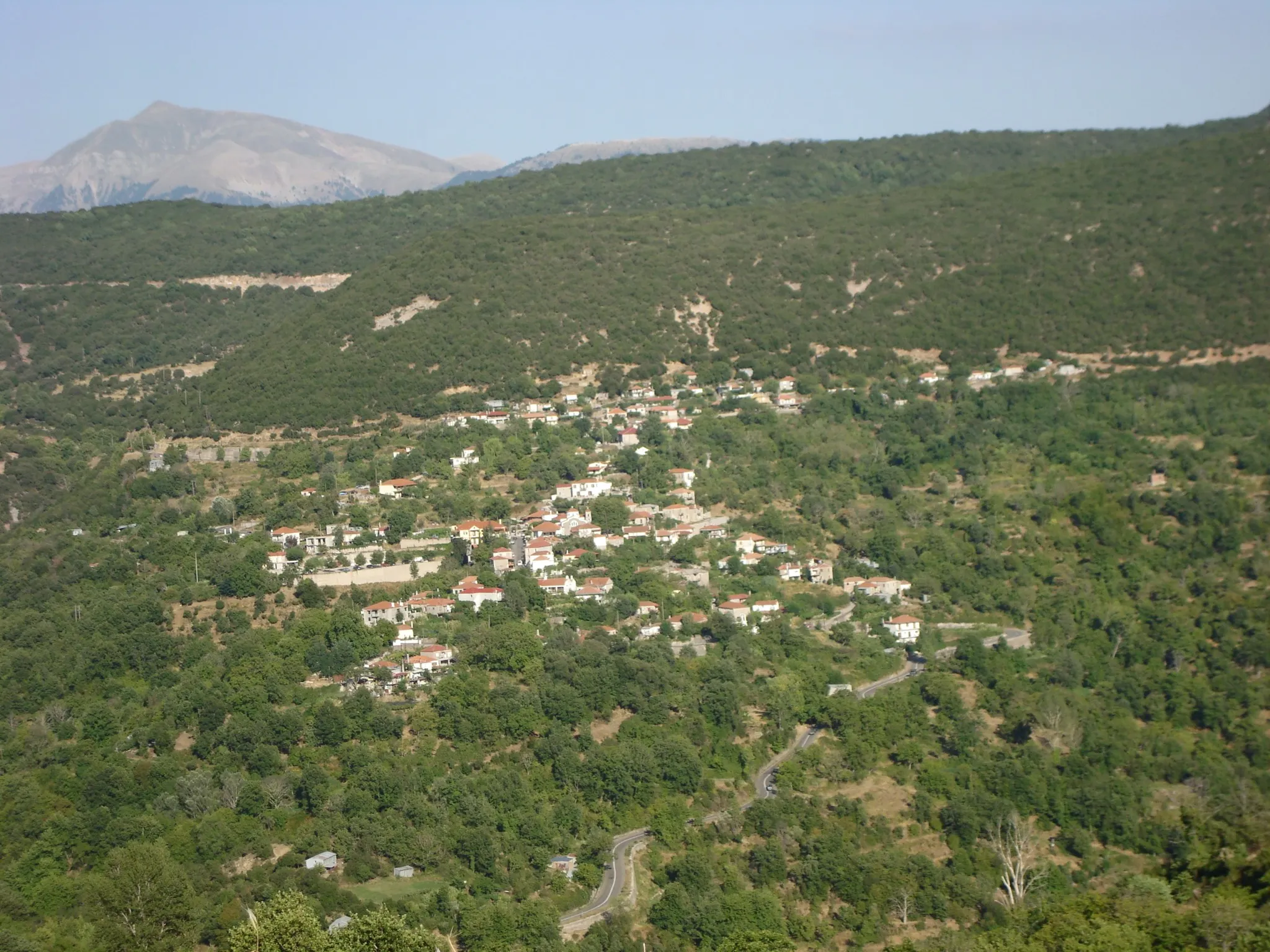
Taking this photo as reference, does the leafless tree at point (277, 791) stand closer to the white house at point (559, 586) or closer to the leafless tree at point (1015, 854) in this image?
the white house at point (559, 586)

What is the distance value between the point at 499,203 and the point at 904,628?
156 feet

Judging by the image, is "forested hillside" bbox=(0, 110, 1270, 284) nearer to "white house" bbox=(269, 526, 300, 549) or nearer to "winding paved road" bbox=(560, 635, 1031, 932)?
"white house" bbox=(269, 526, 300, 549)

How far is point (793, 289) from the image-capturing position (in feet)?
200

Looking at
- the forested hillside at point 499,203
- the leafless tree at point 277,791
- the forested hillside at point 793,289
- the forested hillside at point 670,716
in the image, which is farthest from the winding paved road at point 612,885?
the forested hillside at point 499,203

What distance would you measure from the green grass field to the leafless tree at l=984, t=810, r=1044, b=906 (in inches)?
398

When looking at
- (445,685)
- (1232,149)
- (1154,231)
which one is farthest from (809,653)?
(1232,149)

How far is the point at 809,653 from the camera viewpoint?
36781 mm

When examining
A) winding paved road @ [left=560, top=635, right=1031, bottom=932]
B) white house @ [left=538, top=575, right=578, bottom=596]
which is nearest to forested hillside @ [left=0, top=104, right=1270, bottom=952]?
white house @ [left=538, top=575, right=578, bottom=596]

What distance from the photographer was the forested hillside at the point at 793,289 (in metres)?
54.6

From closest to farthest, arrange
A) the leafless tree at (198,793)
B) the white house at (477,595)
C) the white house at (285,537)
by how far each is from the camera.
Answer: the leafless tree at (198,793) → the white house at (477,595) → the white house at (285,537)

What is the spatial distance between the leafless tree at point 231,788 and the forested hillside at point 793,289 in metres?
22.1

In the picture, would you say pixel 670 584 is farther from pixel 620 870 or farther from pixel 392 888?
pixel 392 888

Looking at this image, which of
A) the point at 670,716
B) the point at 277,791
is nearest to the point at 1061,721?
the point at 670,716

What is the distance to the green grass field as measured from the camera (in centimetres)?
2705
